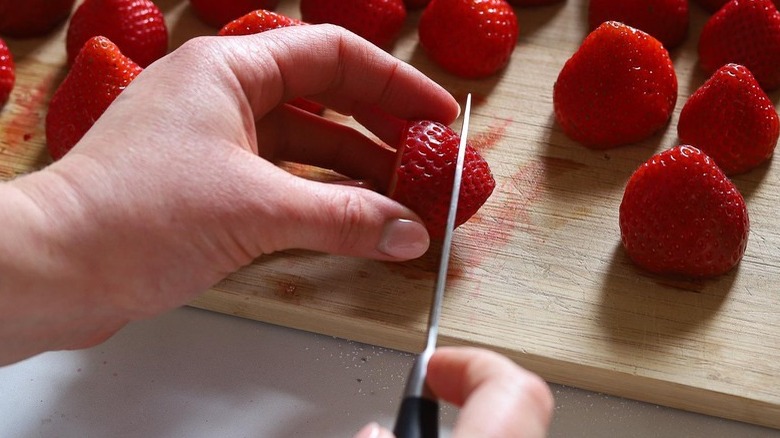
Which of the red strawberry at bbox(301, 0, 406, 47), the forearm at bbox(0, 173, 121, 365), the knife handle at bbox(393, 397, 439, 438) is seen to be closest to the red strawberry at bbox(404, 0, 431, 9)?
the red strawberry at bbox(301, 0, 406, 47)

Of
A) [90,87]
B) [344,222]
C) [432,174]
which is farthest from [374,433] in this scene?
[90,87]

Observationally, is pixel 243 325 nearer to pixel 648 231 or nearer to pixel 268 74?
pixel 268 74

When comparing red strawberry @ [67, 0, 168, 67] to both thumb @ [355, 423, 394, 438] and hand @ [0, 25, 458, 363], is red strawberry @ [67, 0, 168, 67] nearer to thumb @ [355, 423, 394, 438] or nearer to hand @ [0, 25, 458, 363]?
hand @ [0, 25, 458, 363]

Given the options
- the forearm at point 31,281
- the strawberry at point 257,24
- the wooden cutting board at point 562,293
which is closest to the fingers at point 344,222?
the wooden cutting board at point 562,293

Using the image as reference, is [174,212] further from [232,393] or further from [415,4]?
[415,4]

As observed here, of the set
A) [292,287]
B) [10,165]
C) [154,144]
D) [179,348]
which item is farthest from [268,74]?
[10,165]

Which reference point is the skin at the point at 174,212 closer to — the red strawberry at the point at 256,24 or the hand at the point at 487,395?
the hand at the point at 487,395

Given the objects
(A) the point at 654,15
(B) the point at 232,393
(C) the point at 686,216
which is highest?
(A) the point at 654,15
